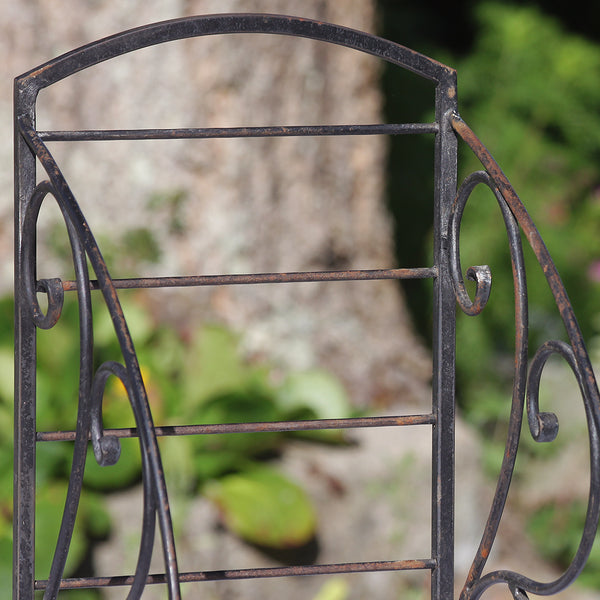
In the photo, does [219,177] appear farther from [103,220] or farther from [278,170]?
[103,220]

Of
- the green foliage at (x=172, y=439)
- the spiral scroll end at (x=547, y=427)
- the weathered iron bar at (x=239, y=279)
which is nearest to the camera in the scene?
the spiral scroll end at (x=547, y=427)

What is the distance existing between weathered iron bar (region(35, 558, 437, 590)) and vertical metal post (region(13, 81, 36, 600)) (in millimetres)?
27

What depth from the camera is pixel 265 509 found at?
1.62 metres

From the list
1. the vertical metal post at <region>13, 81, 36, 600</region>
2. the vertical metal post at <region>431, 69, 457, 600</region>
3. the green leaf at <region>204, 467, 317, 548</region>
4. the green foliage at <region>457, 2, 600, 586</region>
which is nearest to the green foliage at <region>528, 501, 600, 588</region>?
the green foliage at <region>457, 2, 600, 586</region>

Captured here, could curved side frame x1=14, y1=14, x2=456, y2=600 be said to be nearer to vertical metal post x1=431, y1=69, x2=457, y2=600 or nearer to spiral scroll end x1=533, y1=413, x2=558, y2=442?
vertical metal post x1=431, y1=69, x2=457, y2=600

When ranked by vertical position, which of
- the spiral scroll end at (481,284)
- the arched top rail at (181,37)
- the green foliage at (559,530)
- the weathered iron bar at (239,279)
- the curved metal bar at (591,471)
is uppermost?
the arched top rail at (181,37)

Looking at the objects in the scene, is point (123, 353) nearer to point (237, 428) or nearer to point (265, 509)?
point (237, 428)

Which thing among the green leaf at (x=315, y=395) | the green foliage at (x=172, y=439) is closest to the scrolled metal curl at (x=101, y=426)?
the green foliage at (x=172, y=439)

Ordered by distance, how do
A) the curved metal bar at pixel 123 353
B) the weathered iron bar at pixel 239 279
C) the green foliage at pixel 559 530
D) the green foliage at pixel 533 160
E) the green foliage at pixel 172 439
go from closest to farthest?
the curved metal bar at pixel 123 353 < the weathered iron bar at pixel 239 279 < the green foliage at pixel 172 439 < the green foliage at pixel 559 530 < the green foliage at pixel 533 160

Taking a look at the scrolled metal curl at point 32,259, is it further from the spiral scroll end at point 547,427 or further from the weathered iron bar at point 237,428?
the spiral scroll end at point 547,427

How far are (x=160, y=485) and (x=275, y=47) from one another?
5.55ft

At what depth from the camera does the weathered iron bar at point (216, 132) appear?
77cm

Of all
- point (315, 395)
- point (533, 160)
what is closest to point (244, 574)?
point (315, 395)

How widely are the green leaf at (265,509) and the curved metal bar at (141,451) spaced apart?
96 centimetres
